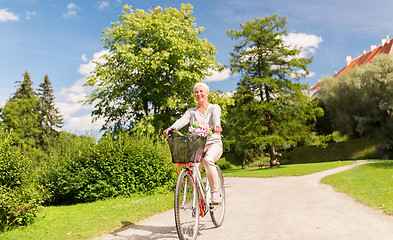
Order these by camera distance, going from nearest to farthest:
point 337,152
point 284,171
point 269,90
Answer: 1. point 284,171
2. point 269,90
3. point 337,152

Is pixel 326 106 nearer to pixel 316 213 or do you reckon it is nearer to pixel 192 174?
pixel 316 213

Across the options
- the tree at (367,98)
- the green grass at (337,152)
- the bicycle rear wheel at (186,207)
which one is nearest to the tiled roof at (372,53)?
the tree at (367,98)

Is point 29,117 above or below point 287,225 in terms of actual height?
above

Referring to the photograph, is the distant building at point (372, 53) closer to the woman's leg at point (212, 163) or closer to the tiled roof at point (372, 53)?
the tiled roof at point (372, 53)

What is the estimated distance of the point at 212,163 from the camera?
4586 millimetres

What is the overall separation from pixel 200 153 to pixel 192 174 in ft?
1.26

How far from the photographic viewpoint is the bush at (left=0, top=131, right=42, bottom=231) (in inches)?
227

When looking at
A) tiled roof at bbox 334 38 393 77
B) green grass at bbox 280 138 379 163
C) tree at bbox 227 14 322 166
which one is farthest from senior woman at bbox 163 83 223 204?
tiled roof at bbox 334 38 393 77

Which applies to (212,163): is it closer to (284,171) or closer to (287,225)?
(287,225)

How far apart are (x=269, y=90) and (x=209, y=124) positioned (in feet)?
90.3

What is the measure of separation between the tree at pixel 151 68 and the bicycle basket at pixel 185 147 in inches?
445

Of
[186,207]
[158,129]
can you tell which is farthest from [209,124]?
[158,129]

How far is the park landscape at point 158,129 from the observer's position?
658 centimetres

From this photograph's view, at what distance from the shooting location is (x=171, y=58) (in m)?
16.2
